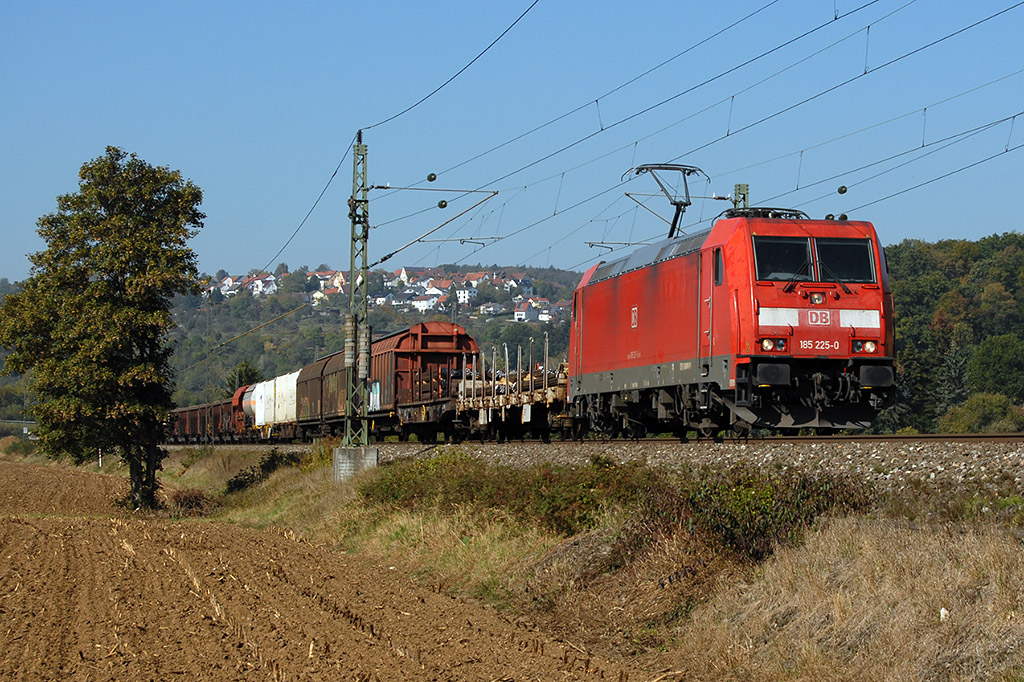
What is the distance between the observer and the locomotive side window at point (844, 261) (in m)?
18.8

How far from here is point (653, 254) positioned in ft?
73.8

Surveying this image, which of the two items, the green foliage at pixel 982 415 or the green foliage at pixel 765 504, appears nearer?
the green foliage at pixel 765 504

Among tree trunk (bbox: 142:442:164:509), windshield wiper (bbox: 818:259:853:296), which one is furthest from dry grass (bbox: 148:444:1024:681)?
tree trunk (bbox: 142:442:164:509)

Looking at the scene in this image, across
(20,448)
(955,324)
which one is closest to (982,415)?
(955,324)

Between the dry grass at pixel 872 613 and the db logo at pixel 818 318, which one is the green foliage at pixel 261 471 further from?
the dry grass at pixel 872 613

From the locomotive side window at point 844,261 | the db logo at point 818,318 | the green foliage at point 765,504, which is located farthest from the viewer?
the locomotive side window at point 844,261

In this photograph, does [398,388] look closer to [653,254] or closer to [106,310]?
[106,310]

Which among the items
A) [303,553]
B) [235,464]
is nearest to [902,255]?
[235,464]

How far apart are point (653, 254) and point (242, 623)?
44.1 feet

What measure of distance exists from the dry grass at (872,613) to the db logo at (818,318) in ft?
26.9

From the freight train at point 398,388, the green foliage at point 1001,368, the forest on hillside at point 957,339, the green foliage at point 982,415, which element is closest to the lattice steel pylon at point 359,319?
the freight train at point 398,388

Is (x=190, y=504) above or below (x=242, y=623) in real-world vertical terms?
below

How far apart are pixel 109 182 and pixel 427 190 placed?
9.82 m

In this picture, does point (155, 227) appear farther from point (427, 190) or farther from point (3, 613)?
point (3, 613)
